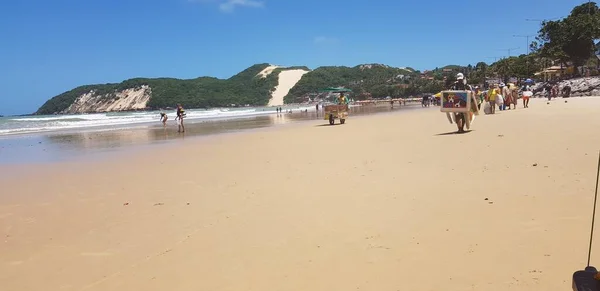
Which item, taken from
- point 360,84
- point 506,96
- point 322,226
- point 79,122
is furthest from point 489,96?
point 360,84

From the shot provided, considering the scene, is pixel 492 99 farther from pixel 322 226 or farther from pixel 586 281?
pixel 586 281

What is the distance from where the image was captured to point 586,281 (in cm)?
207

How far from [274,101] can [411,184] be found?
172026 mm

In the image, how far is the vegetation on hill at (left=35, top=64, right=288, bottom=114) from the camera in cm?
16038

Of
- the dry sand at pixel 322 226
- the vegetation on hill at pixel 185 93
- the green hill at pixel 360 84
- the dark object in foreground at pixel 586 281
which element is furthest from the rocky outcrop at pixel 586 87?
the vegetation on hill at pixel 185 93

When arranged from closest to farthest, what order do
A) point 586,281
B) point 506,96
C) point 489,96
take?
point 586,281 < point 489,96 < point 506,96

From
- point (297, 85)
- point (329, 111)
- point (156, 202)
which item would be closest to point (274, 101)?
point (297, 85)

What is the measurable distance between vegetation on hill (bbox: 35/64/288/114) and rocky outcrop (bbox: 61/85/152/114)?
6.60ft

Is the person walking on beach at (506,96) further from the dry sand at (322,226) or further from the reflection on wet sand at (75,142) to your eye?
the dry sand at (322,226)

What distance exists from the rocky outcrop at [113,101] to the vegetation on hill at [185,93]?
2010mm

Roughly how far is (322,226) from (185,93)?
174 metres

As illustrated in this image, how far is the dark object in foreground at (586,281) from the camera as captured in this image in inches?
79.0

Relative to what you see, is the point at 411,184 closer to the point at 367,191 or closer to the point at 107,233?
the point at 367,191

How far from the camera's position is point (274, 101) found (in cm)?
17675
